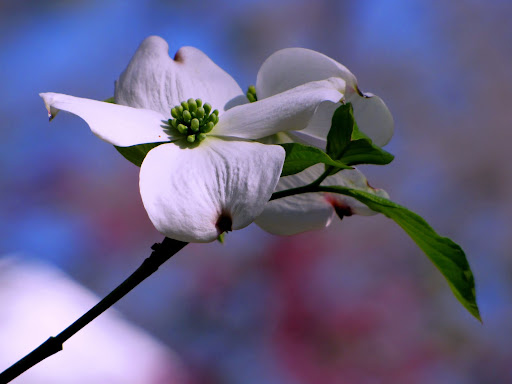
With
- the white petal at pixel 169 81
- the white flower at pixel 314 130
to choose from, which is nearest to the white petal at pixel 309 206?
the white flower at pixel 314 130

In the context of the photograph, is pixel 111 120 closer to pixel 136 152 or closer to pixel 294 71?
pixel 136 152

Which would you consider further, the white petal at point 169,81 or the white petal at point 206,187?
the white petal at point 169,81

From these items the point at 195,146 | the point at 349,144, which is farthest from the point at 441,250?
the point at 195,146

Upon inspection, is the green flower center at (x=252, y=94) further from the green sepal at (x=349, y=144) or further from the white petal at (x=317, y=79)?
the green sepal at (x=349, y=144)

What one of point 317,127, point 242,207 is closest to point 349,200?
point 317,127

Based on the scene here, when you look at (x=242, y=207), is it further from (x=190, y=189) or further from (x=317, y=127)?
(x=317, y=127)

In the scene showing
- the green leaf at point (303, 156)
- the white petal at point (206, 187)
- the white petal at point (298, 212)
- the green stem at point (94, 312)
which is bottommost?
the green stem at point (94, 312)
